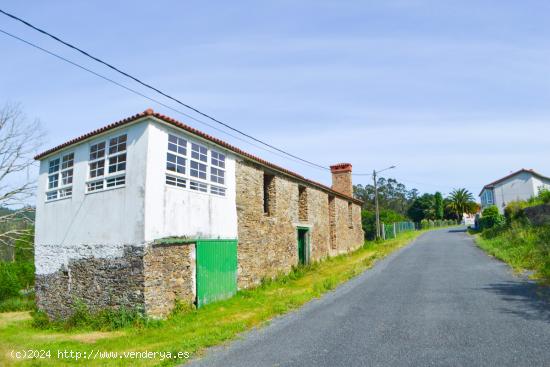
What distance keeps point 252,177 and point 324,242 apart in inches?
343

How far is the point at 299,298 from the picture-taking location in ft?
40.6

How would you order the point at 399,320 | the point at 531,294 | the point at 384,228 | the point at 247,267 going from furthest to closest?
the point at 384,228
the point at 247,267
the point at 531,294
the point at 399,320

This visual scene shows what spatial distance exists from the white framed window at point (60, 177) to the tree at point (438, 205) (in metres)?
63.5

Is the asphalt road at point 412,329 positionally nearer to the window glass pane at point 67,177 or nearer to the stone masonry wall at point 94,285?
the stone masonry wall at point 94,285

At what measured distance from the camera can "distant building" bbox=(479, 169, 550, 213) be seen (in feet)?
133

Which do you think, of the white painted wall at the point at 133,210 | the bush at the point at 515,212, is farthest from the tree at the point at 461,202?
the white painted wall at the point at 133,210

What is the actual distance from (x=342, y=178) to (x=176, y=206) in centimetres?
1953

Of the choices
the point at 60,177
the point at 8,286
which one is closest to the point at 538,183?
the point at 60,177

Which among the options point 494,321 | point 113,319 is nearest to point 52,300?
point 113,319

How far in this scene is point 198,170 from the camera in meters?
13.6

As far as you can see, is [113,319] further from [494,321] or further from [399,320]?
[494,321]

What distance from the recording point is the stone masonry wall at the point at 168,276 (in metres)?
11.2

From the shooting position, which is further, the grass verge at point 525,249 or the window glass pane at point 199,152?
the grass verge at point 525,249

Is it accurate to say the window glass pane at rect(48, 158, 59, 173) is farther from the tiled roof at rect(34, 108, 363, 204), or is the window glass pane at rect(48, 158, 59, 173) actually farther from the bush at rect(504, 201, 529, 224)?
the bush at rect(504, 201, 529, 224)
